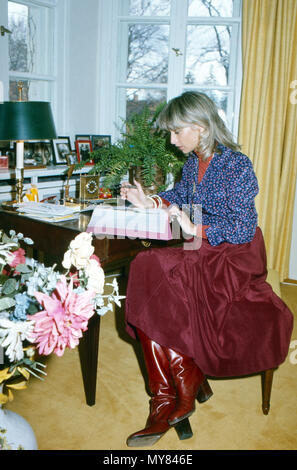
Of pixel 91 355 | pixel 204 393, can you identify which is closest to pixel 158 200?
pixel 91 355

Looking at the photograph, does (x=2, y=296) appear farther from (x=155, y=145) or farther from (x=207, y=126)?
(x=155, y=145)

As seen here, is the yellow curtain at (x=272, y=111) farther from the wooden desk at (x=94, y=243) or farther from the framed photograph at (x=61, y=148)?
the wooden desk at (x=94, y=243)

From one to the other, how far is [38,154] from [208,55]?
1.52 m

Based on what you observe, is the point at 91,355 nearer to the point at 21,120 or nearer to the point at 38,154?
the point at 21,120

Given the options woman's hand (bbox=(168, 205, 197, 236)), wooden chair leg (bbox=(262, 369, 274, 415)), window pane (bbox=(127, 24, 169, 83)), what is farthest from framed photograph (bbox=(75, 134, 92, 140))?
wooden chair leg (bbox=(262, 369, 274, 415))

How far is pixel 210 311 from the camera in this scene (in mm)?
1665

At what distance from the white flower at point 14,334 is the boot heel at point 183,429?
981 millimetres

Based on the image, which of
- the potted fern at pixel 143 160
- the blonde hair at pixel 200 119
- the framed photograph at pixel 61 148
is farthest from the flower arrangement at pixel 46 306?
the framed photograph at pixel 61 148

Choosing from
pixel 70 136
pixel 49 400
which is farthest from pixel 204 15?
pixel 49 400

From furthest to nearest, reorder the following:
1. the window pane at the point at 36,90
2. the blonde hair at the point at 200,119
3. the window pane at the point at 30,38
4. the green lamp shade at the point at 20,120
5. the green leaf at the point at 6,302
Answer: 1. the window pane at the point at 36,90
2. the window pane at the point at 30,38
3. the green lamp shade at the point at 20,120
4. the blonde hair at the point at 200,119
5. the green leaf at the point at 6,302

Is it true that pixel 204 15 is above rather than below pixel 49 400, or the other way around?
above

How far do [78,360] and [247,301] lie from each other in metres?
1.01

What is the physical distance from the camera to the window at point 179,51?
3.26 meters

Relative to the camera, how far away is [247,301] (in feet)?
5.57
